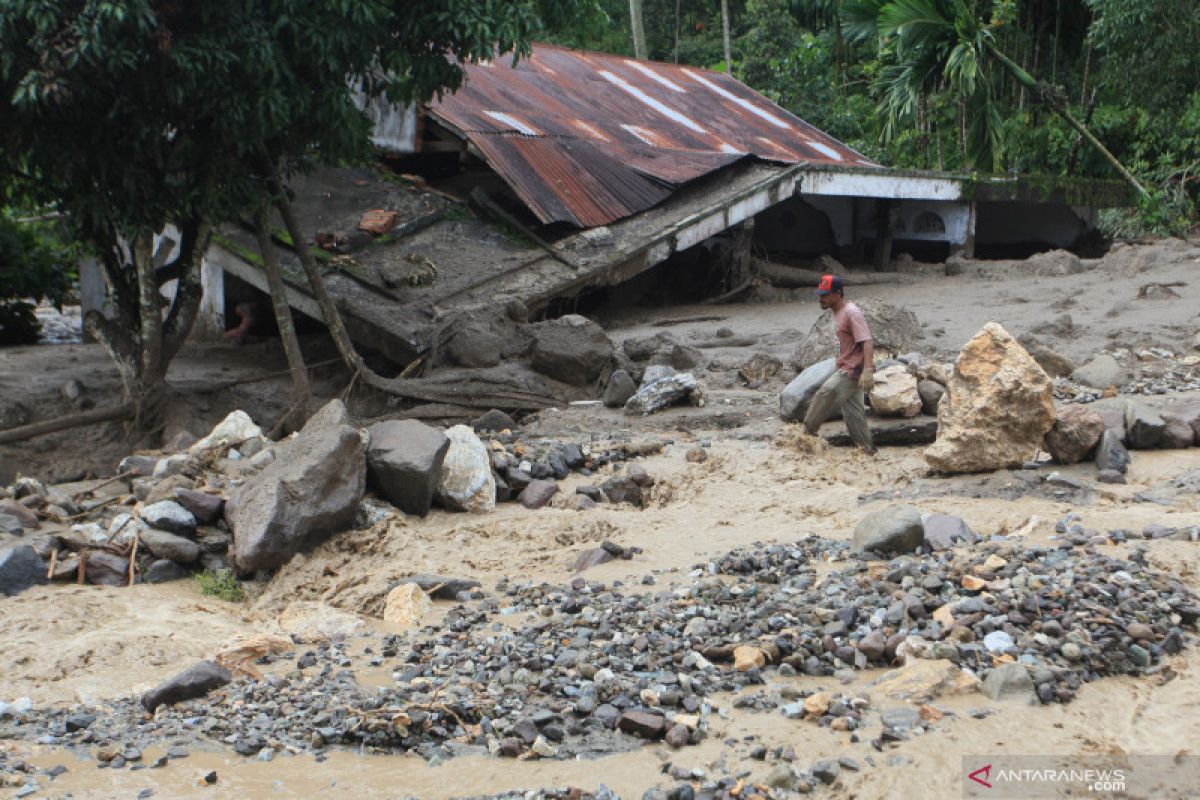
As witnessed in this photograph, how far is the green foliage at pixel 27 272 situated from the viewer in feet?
52.0

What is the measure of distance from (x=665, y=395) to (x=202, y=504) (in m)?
4.21

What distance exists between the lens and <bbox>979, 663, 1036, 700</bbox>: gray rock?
470cm

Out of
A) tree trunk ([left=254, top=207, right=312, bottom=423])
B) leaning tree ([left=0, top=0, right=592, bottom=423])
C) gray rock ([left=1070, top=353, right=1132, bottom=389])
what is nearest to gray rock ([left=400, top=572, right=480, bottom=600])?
tree trunk ([left=254, top=207, right=312, bottom=423])

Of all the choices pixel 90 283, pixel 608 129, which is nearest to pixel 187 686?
pixel 90 283

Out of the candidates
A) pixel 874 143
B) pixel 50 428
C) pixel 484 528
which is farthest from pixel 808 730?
pixel 874 143

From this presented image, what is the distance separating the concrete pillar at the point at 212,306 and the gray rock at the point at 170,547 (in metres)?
7.66

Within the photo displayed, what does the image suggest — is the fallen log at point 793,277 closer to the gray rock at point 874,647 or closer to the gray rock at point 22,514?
the gray rock at point 22,514

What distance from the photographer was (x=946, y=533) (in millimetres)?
6441

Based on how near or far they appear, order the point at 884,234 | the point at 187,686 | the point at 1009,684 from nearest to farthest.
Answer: the point at 1009,684 → the point at 187,686 → the point at 884,234

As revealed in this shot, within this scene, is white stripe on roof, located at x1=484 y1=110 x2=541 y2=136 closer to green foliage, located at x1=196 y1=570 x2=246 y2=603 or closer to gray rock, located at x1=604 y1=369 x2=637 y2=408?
gray rock, located at x1=604 y1=369 x2=637 y2=408

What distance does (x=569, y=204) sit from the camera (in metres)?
14.6

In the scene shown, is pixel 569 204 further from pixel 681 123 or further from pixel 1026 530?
pixel 1026 530

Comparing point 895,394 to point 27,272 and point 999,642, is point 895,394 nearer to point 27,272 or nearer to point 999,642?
point 999,642

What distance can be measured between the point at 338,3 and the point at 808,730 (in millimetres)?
6843
